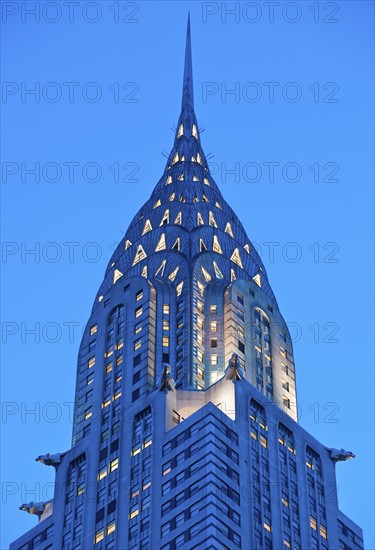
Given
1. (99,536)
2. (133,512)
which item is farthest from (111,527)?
Answer: (133,512)

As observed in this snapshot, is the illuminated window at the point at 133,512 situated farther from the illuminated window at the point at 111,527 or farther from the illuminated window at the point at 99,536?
the illuminated window at the point at 99,536

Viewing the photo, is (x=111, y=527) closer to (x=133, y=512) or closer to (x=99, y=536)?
(x=99, y=536)

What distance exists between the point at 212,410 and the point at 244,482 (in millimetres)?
9343

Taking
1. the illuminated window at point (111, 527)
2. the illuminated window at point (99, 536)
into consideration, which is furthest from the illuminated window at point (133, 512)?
the illuminated window at point (99, 536)

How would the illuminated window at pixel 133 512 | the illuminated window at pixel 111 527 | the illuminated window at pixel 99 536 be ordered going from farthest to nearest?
1. the illuminated window at pixel 99 536
2. the illuminated window at pixel 111 527
3. the illuminated window at pixel 133 512

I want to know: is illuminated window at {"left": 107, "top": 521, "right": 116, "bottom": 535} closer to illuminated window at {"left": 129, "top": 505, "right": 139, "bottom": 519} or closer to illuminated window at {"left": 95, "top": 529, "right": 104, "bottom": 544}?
illuminated window at {"left": 95, "top": 529, "right": 104, "bottom": 544}

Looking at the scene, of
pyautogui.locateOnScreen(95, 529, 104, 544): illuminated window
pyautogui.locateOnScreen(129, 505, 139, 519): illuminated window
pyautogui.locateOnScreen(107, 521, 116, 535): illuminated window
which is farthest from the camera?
pyautogui.locateOnScreen(95, 529, 104, 544): illuminated window

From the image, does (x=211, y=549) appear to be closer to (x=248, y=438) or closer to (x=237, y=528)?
(x=237, y=528)

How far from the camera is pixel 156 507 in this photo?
19238 cm

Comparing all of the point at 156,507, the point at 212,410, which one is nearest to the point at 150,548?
the point at 156,507

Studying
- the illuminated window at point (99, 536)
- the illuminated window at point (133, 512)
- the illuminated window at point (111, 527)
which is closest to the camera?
the illuminated window at point (133, 512)

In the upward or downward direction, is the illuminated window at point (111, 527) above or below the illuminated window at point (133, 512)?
below

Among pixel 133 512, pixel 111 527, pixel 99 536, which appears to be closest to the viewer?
pixel 133 512

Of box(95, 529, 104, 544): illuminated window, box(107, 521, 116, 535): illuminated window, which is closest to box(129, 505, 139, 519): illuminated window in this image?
box(107, 521, 116, 535): illuminated window
